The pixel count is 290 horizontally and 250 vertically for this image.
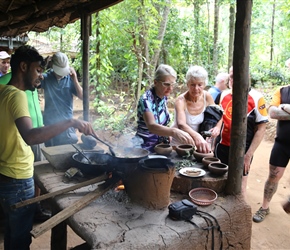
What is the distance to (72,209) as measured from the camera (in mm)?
2010

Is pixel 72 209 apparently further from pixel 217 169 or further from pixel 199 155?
pixel 199 155

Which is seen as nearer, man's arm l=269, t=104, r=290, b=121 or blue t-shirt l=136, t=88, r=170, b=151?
blue t-shirt l=136, t=88, r=170, b=151

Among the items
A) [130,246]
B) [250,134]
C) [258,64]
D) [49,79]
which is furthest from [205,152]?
[258,64]

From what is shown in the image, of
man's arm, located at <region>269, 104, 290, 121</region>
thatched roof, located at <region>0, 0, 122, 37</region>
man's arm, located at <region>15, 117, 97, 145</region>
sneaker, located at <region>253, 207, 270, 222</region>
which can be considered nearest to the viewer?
man's arm, located at <region>15, 117, 97, 145</region>

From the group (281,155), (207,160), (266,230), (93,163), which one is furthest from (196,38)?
(93,163)

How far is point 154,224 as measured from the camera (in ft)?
6.47

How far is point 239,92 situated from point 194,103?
1256 millimetres

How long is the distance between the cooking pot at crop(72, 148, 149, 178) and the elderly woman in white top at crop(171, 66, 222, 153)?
772mm

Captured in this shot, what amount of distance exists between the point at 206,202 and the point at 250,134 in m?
1.42

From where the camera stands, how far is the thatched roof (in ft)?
10.9

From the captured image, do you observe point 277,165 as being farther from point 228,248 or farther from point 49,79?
point 49,79

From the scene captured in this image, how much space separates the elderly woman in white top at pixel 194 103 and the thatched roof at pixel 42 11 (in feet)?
4.68

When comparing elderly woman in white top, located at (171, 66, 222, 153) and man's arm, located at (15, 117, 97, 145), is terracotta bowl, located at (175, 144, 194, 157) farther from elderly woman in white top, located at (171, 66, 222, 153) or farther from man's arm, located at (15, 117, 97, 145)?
man's arm, located at (15, 117, 97, 145)

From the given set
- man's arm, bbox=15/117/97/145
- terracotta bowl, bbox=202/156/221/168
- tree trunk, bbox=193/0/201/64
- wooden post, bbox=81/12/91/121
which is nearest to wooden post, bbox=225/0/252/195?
terracotta bowl, bbox=202/156/221/168
